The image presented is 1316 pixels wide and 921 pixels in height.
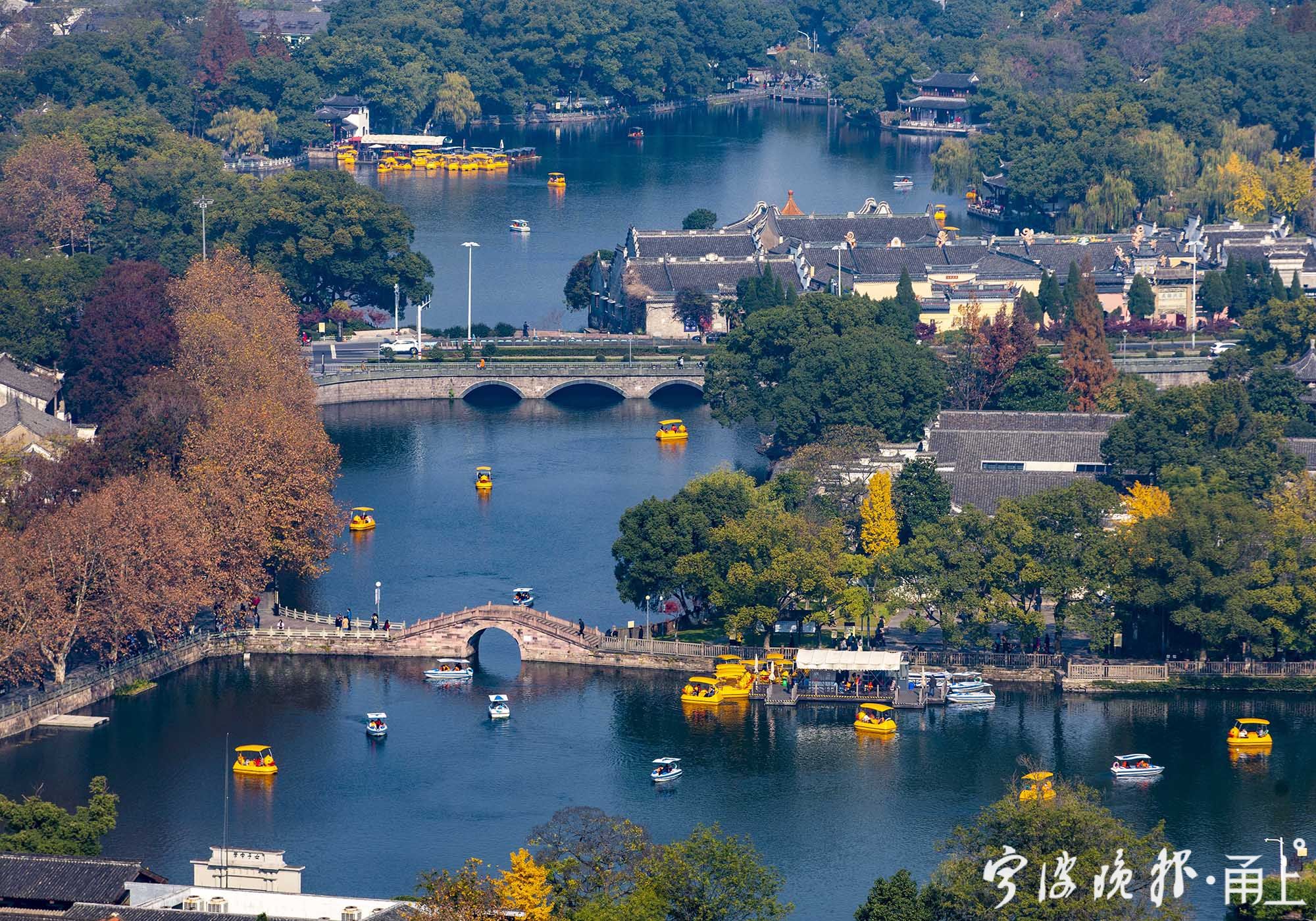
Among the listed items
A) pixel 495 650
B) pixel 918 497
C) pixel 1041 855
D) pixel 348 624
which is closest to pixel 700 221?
pixel 918 497

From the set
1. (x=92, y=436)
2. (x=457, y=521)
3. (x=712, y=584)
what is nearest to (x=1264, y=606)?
(x=712, y=584)

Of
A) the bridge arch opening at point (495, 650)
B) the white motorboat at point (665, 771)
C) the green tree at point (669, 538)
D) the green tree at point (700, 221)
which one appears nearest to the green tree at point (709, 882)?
the white motorboat at point (665, 771)

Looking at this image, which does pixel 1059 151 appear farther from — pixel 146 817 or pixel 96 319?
pixel 146 817

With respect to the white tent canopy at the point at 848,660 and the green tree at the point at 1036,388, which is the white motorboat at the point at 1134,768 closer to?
the white tent canopy at the point at 848,660

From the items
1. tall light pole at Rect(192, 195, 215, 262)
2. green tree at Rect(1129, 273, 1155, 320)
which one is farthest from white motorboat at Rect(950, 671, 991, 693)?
green tree at Rect(1129, 273, 1155, 320)

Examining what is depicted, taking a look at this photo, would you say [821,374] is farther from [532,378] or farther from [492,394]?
[492,394]

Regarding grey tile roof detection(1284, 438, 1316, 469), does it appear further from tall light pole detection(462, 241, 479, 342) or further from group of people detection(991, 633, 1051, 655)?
tall light pole detection(462, 241, 479, 342)
